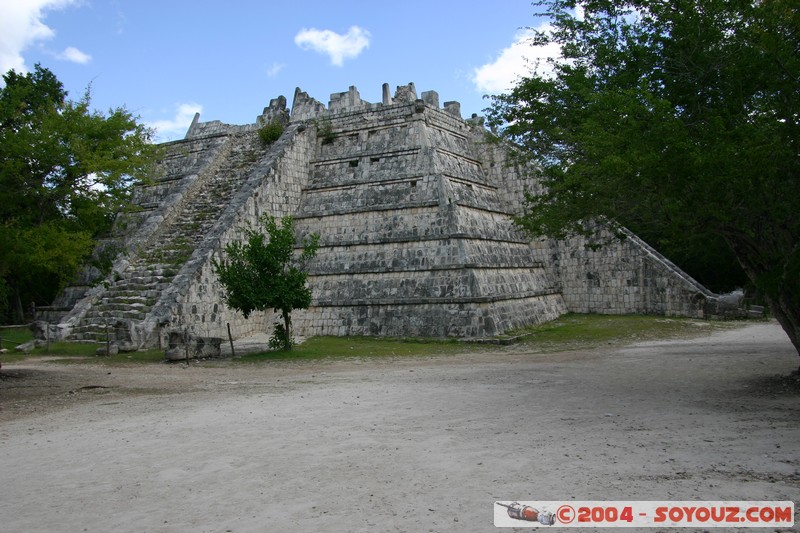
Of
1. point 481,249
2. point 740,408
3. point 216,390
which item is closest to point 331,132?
point 481,249

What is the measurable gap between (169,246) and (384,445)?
16.5 meters

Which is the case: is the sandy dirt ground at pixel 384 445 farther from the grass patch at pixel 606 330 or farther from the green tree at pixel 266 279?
the grass patch at pixel 606 330

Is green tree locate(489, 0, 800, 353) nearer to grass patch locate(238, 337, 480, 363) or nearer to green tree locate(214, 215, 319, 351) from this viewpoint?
grass patch locate(238, 337, 480, 363)

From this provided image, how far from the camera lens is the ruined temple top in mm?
24234

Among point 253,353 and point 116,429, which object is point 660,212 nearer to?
point 116,429

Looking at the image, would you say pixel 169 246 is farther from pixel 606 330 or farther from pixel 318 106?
pixel 606 330

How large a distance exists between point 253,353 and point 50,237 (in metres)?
5.67

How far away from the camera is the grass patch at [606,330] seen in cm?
1795

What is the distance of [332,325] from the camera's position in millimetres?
20406

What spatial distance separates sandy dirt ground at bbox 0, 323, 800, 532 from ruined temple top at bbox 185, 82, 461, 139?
1364 centimetres

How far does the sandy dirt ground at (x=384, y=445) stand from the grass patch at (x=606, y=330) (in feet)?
14.8


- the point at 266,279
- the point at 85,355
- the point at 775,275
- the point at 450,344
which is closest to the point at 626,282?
the point at 450,344

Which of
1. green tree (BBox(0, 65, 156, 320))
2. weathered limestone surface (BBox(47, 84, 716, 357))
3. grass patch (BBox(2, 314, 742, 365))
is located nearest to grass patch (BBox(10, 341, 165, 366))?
grass patch (BBox(2, 314, 742, 365))

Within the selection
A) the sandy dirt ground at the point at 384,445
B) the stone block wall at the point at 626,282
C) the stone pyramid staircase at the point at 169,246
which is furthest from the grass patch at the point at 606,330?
the stone pyramid staircase at the point at 169,246
